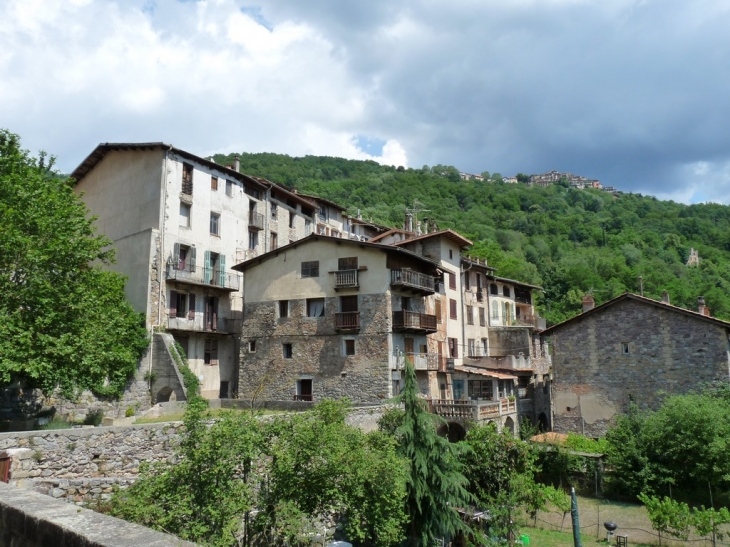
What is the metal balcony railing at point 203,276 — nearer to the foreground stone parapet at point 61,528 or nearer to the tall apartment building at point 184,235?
the tall apartment building at point 184,235

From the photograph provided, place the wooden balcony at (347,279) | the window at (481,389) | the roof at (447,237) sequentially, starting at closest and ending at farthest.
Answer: the wooden balcony at (347,279) → the window at (481,389) → the roof at (447,237)

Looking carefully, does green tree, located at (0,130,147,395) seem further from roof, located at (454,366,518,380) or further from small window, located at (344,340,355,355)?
roof, located at (454,366,518,380)

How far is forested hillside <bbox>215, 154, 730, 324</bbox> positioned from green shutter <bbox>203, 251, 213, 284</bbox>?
38.8 meters

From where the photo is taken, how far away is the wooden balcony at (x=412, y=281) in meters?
34.7

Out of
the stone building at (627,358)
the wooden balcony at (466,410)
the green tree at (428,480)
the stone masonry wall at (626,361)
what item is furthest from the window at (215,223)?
the stone masonry wall at (626,361)

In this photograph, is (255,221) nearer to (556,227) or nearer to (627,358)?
(627,358)

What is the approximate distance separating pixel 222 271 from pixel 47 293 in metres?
18.9

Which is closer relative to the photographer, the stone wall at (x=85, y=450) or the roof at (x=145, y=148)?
the stone wall at (x=85, y=450)

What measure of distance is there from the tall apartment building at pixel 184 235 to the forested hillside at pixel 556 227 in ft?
118

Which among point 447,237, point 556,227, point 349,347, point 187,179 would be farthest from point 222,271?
point 556,227

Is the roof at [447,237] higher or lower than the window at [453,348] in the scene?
higher

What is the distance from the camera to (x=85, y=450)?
15.8m

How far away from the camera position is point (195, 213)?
37281mm

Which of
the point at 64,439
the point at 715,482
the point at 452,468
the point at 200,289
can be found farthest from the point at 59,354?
the point at 715,482
